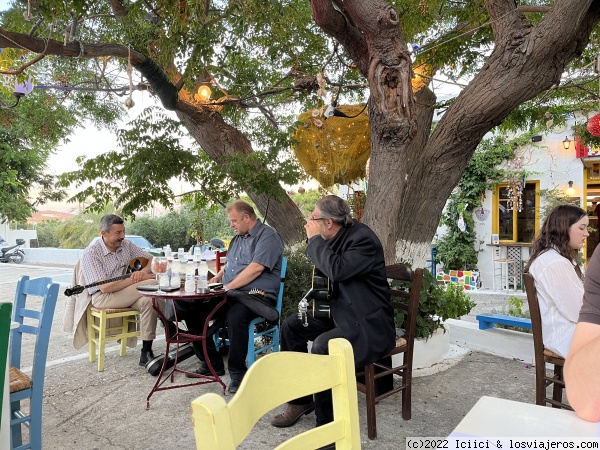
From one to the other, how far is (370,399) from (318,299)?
0.67 m

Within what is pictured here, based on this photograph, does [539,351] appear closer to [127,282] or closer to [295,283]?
[295,283]

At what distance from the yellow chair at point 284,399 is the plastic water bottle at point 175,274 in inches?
109

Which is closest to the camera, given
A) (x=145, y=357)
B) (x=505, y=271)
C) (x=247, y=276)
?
(x=247, y=276)

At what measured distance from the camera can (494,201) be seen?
33.4 ft

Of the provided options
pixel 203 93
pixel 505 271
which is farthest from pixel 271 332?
pixel 505 271

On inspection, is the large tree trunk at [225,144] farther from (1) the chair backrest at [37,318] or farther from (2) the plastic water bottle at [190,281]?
(1) the chair backrest at [37,318]

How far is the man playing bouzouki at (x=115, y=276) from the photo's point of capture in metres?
4.16

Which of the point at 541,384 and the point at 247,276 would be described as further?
the point at 247,276

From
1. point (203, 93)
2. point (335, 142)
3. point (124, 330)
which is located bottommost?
point (124, 330)

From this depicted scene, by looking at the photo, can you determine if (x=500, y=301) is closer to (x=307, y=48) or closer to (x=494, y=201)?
(x=494, y=201)

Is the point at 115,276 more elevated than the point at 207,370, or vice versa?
the point at 115,276

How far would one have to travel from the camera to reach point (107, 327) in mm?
4273

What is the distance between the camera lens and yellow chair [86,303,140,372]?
13.3ft

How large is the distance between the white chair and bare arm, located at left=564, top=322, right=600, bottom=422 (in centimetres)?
903
